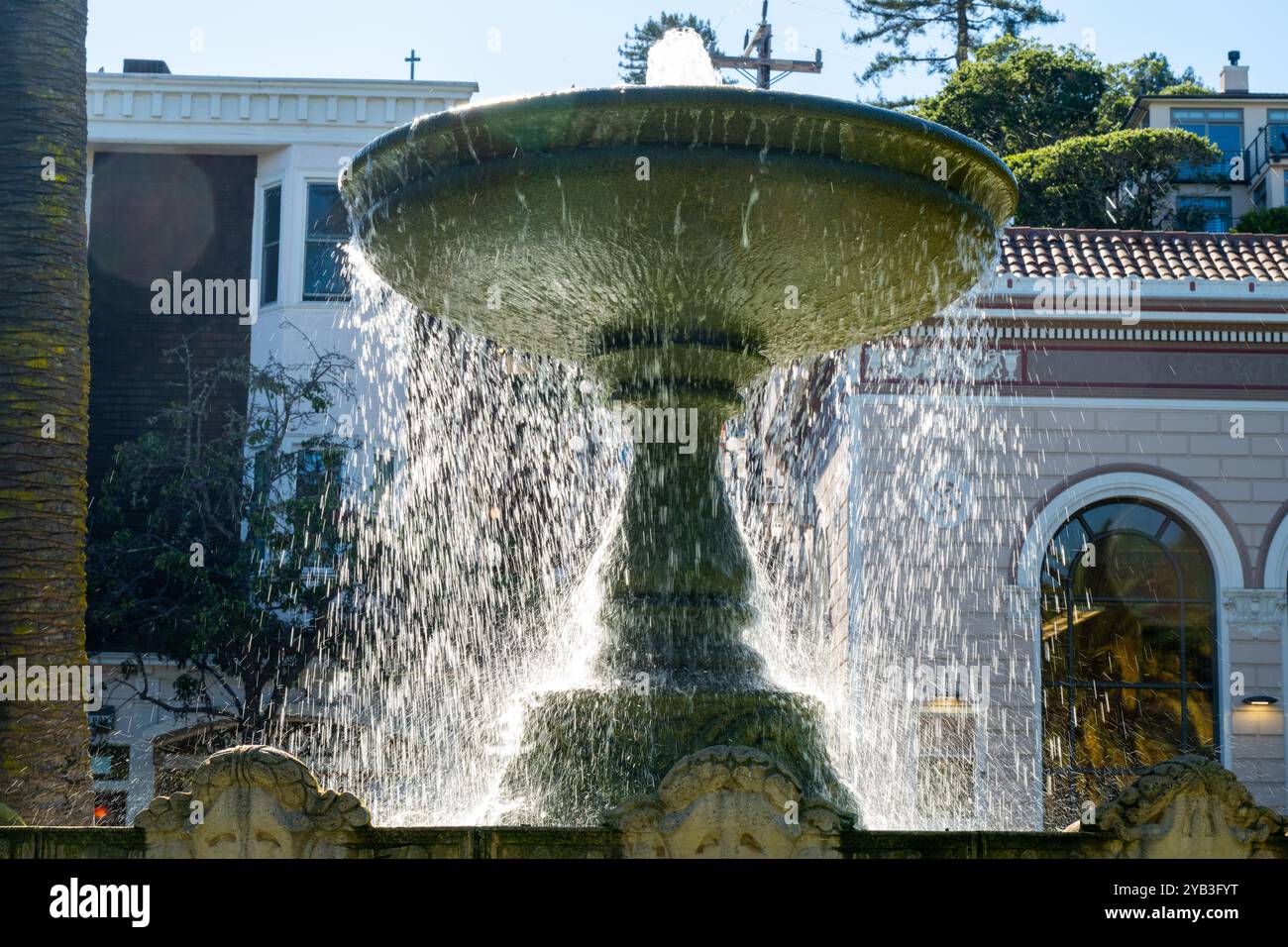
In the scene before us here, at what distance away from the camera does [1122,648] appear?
53.6ft

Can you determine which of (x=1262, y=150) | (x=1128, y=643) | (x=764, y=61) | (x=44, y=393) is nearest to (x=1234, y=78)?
(x=1262, y=150)

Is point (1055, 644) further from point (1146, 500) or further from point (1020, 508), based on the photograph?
point (1146, 500)

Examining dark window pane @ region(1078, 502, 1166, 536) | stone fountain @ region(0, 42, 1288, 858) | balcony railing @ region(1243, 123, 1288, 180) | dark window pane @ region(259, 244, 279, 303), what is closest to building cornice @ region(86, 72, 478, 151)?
dark window pane @ region(259, 244, 279, 303)

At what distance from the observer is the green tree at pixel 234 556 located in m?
14.7

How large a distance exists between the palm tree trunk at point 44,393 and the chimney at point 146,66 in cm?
1272

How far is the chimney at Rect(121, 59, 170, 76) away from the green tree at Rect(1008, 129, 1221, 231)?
1795cm

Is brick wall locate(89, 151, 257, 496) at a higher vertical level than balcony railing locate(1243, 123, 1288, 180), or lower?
lower

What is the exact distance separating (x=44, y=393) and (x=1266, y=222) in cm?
2872

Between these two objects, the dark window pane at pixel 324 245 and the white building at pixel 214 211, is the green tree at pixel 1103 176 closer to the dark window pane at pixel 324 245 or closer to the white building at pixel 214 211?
the white building at pixel 214 211

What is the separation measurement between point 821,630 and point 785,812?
50.8 feet

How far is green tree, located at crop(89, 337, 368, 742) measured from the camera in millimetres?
14688

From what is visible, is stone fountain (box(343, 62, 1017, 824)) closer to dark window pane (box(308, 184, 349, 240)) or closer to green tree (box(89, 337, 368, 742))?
green tree (box(89, 337, 368, 742))

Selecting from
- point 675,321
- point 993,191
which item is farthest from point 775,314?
point 993,191

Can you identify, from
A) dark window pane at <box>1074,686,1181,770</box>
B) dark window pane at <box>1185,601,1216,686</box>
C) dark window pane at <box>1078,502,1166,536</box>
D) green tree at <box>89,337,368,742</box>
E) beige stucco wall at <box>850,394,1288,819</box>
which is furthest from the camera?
dark window pane at <box>1078,502,1166,536</box>
